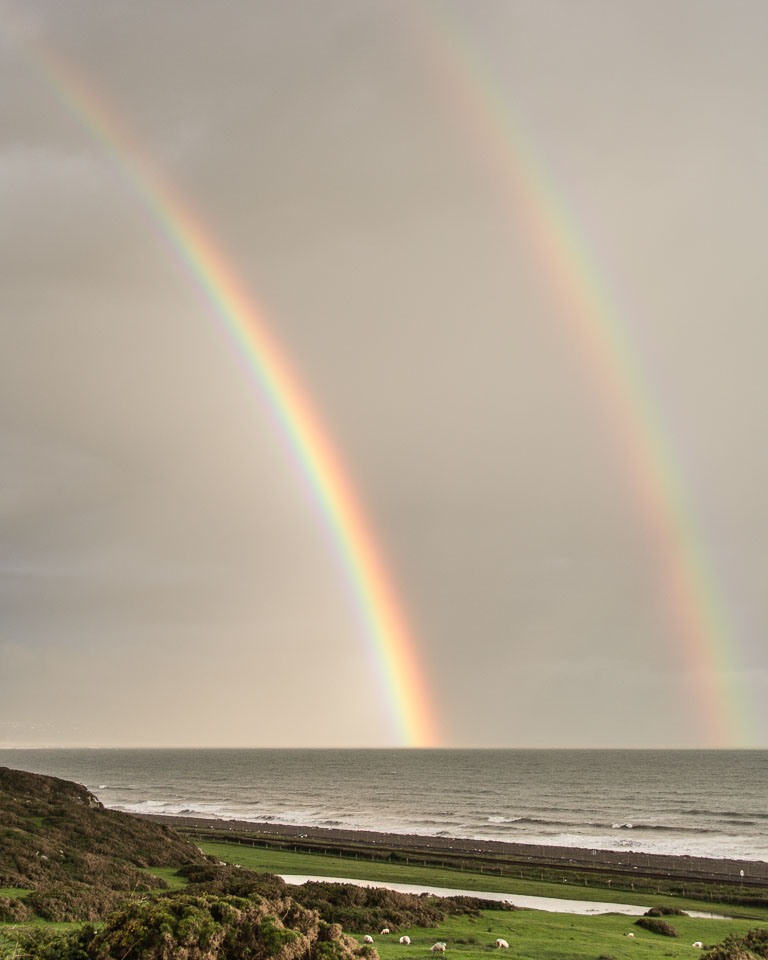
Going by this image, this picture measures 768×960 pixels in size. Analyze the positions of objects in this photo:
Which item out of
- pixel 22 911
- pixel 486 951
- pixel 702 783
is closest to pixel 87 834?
pixel 22 911

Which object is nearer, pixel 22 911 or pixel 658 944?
pixel 22 911

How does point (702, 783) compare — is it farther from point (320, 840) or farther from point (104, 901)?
point (104, 901)

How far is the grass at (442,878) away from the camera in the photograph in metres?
42.8

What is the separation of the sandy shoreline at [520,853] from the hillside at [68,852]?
70.4 feet

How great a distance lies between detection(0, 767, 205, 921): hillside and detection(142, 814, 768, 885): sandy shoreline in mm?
21471

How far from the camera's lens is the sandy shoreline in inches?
2103

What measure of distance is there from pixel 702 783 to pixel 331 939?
171009mm

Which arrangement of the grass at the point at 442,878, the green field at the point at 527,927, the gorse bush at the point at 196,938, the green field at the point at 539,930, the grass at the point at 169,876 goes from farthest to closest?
the grass at the point at 442,878, the grass at the point at 169,876, the green field at the point at 539,930, the green field at the point at 527,927, the gorse bush at the point at 196,938

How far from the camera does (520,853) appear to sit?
205 ft

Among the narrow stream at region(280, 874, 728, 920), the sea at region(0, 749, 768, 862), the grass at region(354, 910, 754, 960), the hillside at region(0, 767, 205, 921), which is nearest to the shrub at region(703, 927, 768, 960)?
the grass at region(354, 910, 754, 960)

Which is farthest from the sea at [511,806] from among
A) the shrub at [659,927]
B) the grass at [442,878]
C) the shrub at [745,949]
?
the shrub at [745,949]

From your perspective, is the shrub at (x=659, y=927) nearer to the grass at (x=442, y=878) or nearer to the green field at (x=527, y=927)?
the green field at (x=527, y=927)

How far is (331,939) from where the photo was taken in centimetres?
1455

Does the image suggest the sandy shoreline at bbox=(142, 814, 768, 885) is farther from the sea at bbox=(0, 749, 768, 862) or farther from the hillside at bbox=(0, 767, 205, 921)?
the hillside at bbox=(0, 767, 205, 921)
